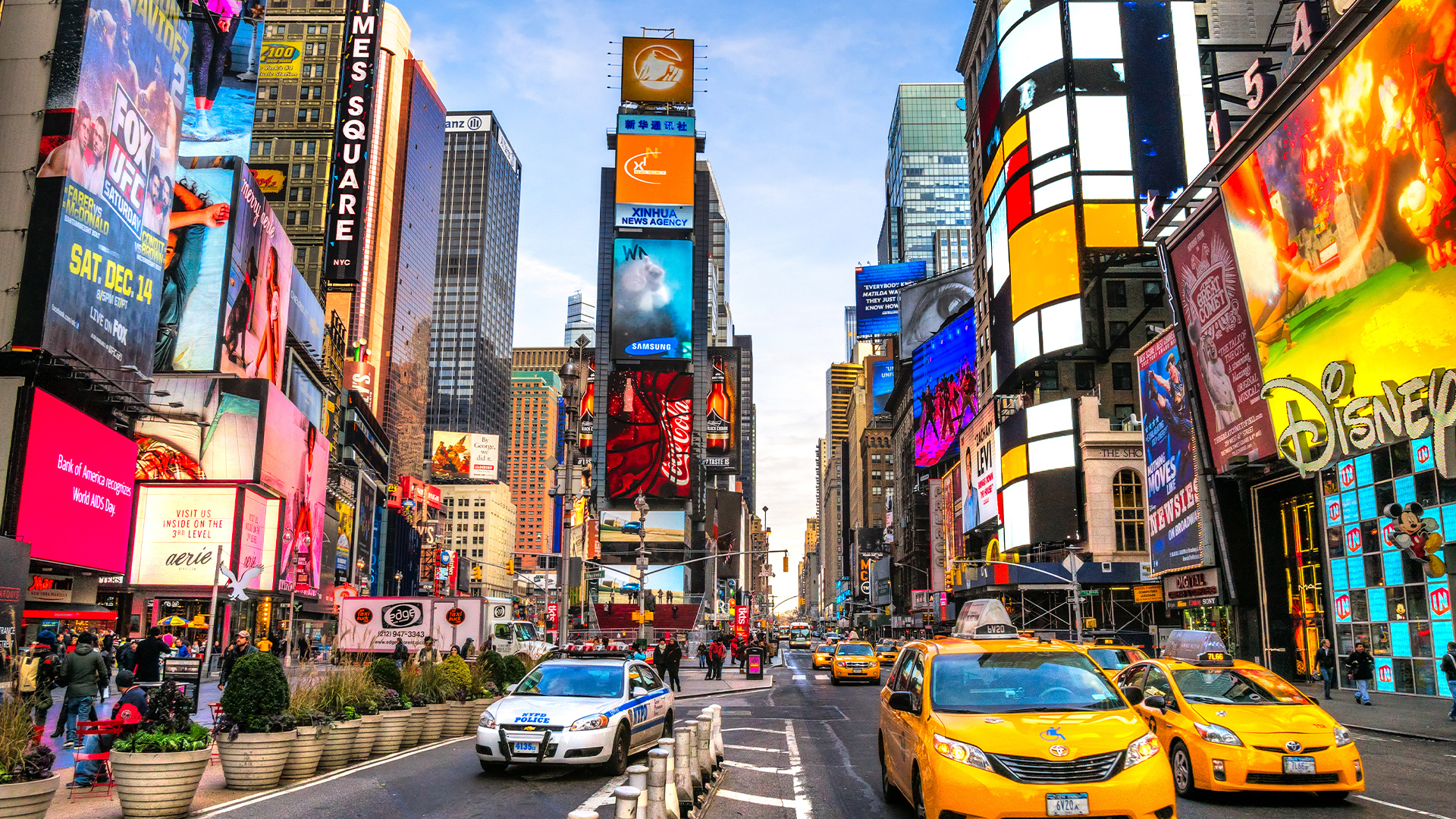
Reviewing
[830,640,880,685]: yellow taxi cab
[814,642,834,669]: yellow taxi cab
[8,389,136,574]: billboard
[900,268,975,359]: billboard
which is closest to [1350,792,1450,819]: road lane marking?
[830,640,880,685]: yellow taxi cab

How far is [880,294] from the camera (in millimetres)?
165625

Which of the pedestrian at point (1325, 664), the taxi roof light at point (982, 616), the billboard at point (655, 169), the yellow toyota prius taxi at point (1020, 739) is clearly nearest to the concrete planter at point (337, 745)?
the yellow toyota prius taxi at point (1020, 739)

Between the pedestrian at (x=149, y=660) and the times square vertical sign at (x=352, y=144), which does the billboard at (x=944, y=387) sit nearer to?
the times square vertical sign at (x=352, y=144)

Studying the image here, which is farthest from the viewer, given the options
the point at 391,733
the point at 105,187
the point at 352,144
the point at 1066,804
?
the point at 352,144

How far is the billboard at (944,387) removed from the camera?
104 m

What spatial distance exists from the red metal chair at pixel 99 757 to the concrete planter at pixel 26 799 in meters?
3.55

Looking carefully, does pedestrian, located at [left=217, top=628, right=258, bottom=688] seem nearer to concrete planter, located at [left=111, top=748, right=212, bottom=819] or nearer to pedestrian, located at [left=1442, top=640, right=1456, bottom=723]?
concrete planter, located at [left=111, top=748, right=212, bottom=819]

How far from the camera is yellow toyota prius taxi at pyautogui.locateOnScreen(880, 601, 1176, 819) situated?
26.3 feet

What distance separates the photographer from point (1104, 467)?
63094 millimetres

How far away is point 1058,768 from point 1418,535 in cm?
2258

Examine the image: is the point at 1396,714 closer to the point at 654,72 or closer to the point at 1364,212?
the point at 1364,212

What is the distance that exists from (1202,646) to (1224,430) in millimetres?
21153

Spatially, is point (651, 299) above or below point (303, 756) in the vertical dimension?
above

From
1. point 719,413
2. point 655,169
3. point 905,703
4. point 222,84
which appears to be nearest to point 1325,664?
point 905,703
